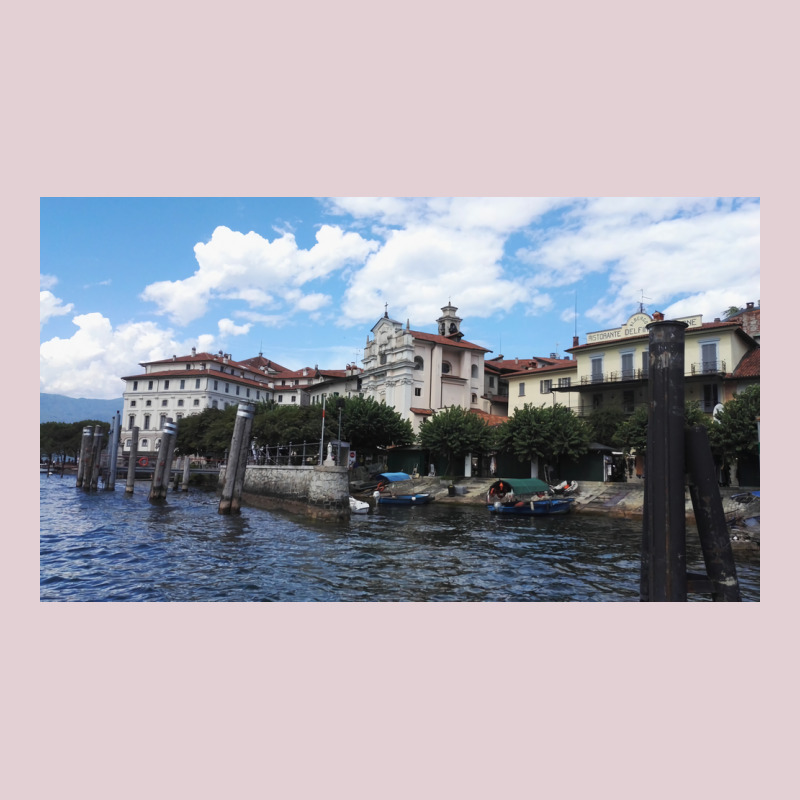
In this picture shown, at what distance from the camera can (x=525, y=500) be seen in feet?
110

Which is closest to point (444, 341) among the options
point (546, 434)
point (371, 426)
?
point (371, 426)

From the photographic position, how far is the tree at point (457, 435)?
159 feet

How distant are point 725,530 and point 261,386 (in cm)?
10301

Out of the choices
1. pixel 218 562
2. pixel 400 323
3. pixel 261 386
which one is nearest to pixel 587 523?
pixel 218 562

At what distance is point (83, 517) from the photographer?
90.4 feet

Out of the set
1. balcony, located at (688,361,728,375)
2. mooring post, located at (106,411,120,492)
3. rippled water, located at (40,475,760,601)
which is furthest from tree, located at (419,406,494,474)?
mooring post, located at (106,411,120,492)

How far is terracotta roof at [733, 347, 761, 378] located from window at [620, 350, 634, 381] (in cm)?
793

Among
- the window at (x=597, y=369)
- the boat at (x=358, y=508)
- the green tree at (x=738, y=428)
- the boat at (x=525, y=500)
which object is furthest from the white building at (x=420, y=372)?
the green tree at (x=738, y=428)

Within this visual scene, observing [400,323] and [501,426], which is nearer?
[501,426]

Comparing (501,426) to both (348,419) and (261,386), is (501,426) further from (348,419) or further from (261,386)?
(261,386)

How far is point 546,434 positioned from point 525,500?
32.5 ft

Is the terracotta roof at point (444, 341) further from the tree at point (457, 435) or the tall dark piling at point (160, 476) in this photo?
the tall dark piling at point (160, 476)

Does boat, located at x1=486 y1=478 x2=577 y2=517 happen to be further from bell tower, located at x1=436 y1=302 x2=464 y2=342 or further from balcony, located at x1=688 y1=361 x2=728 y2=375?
bell tower, located at x1=436 y1=302 x2=464 y2=342

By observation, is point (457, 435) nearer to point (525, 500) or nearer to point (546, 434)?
point (546, 434)
